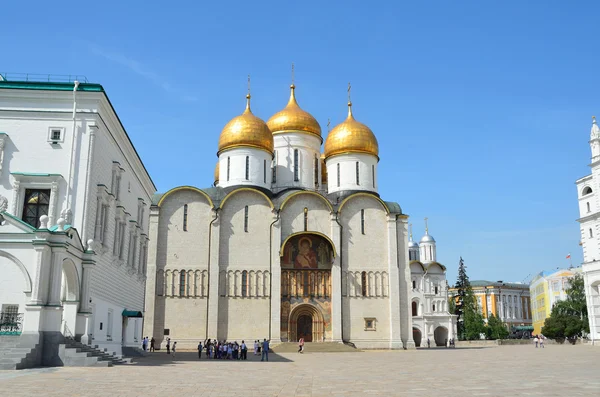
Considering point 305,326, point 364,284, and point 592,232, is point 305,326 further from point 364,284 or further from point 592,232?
point 592,232

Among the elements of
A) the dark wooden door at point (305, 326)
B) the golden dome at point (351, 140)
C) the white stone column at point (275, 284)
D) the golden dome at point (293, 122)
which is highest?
the golden dome at point (293, 122)

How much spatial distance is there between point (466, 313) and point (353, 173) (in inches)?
1199

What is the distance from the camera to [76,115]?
1948cm

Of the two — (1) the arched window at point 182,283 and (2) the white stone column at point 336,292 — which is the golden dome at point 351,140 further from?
(1) the arched window at point 182,283

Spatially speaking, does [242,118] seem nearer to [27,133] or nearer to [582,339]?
[27,133]

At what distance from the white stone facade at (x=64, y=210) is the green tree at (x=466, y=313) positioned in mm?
46171

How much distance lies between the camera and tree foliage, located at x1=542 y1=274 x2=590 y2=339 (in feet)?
170

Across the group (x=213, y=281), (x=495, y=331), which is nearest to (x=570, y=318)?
(x=495, y=331)

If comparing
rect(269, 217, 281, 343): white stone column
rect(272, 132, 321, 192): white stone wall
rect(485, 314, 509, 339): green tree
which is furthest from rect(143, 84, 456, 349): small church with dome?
rect(485, 314, 509, 339): green tree

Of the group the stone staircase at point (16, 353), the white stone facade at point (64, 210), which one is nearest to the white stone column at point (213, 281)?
the white stone facade at point (64, 210)

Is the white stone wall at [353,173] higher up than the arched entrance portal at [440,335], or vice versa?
the white stone wall at [353,173]

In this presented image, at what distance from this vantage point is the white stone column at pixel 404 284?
1431 inches

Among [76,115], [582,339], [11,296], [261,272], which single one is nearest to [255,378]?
[11,296]

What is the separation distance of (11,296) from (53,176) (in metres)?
4.10
